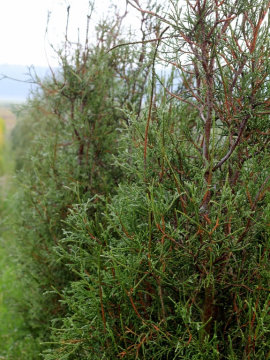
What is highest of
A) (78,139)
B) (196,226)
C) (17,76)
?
(17,76)

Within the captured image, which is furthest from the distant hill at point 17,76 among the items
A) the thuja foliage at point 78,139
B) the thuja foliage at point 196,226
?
the thuja foliage at point 196,226

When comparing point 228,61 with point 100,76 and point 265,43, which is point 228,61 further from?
point 100,76

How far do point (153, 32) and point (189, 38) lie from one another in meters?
2.22

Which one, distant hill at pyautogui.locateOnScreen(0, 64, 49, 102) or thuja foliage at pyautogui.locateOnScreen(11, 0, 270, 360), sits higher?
distant hill at pyautogui.locateOnScreen(0, 64, 49, 102)

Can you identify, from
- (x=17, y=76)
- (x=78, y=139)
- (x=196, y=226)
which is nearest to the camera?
(x=196, y=226)

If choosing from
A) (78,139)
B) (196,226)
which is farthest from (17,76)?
(196,226)

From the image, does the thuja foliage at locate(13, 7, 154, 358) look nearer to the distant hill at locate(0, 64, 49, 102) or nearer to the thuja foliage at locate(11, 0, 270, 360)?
the distant hill at locate(0, 64, 49, 102)

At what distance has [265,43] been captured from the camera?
292 cm

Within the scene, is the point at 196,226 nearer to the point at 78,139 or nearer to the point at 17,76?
the point at 17,76

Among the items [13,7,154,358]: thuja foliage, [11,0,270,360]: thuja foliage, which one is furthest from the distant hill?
[11,0,270,360]: thuja foliage

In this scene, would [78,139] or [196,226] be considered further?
[78,139]

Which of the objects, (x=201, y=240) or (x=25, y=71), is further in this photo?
(x=25, y=71)

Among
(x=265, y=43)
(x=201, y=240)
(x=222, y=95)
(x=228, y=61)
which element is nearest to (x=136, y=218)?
(x=201, y=240)

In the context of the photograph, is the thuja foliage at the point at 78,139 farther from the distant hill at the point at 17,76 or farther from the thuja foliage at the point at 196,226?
the thuja foliage at the point at 196,226
